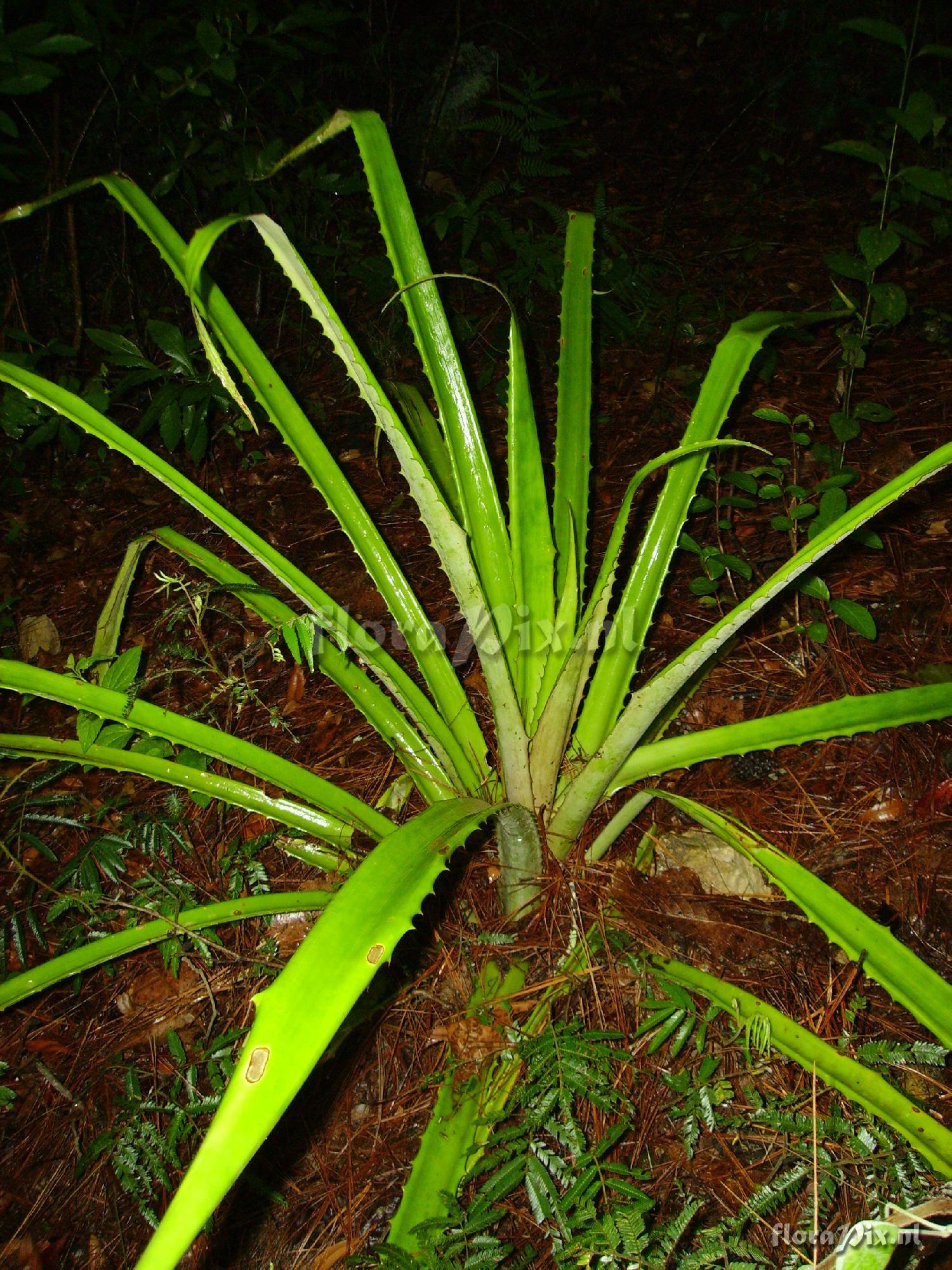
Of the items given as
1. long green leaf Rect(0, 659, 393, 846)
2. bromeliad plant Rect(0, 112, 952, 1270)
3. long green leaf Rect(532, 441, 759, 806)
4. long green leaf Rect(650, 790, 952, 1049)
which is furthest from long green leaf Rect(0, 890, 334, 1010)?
long green leaf Rect(650, 790, 952, 1049)

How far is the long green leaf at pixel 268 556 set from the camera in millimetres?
843

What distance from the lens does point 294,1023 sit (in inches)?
19.5

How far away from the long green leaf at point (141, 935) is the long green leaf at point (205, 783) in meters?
0.09

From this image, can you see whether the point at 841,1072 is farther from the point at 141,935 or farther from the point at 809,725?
the point at 141,935

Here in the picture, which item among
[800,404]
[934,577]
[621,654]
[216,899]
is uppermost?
[621,654]

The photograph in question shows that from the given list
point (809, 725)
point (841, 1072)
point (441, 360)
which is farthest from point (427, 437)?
point (841, 1072)

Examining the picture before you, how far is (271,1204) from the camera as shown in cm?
105

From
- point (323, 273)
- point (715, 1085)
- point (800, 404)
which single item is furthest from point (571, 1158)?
point (323, 273)

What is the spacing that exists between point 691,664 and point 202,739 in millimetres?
660

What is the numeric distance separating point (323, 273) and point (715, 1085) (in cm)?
265

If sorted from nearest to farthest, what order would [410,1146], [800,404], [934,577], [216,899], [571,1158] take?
[571,1158] < [410,1146] < [216,899] < [934,577] < [800,404]

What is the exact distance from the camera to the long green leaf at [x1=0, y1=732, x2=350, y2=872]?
1.05 meters

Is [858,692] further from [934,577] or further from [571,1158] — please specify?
[571,1158]

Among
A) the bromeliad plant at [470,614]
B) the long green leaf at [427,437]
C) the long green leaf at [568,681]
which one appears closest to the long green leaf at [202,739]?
the bromeliad plant at [470,614]
